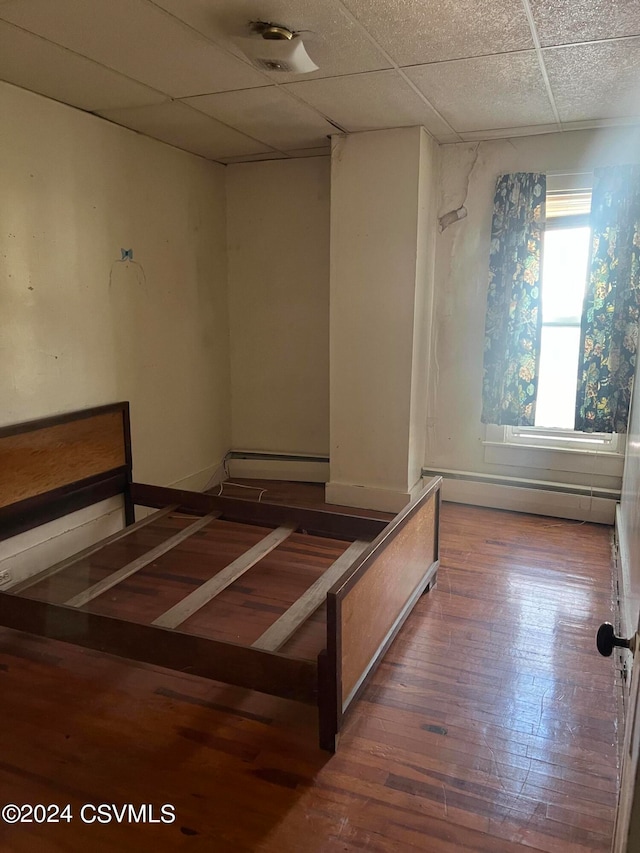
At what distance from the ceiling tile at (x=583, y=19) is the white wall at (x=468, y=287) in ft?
5.04

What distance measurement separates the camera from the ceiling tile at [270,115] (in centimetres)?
321

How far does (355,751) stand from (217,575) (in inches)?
42.1

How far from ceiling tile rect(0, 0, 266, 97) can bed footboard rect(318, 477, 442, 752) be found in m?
2.13

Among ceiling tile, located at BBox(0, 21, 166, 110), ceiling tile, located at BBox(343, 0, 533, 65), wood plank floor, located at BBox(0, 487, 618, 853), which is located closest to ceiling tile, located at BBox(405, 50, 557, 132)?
ceiling tile, located at BBox(343, 0, 533, 65)

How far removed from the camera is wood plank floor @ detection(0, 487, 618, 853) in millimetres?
1742

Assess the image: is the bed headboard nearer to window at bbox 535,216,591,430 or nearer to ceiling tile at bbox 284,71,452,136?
ceiling tile at bbox 284,71,452,136

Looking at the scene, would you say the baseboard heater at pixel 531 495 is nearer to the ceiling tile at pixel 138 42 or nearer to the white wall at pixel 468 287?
the white wall at pixel 468 287

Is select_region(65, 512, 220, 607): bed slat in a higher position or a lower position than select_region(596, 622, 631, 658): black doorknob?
lower

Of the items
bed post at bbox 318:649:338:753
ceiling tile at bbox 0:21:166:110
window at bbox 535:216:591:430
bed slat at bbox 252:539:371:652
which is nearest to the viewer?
bed post at bbox 318:649:338:753

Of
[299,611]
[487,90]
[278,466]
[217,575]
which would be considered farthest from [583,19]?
[278,466]

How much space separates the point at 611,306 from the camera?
3801mm

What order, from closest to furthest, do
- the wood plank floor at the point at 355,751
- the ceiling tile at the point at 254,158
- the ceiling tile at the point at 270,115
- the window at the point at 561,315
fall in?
the wood plank floor at the point at 355,751, the ceiling tile at the point at 270,115, the window at the point at 561,315, the ceiling tile at the point at 254,158

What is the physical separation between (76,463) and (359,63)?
2.43 metres

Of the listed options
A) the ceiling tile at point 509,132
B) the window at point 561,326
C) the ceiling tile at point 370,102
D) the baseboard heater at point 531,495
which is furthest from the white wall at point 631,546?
the ceiling tile at point 370,102
